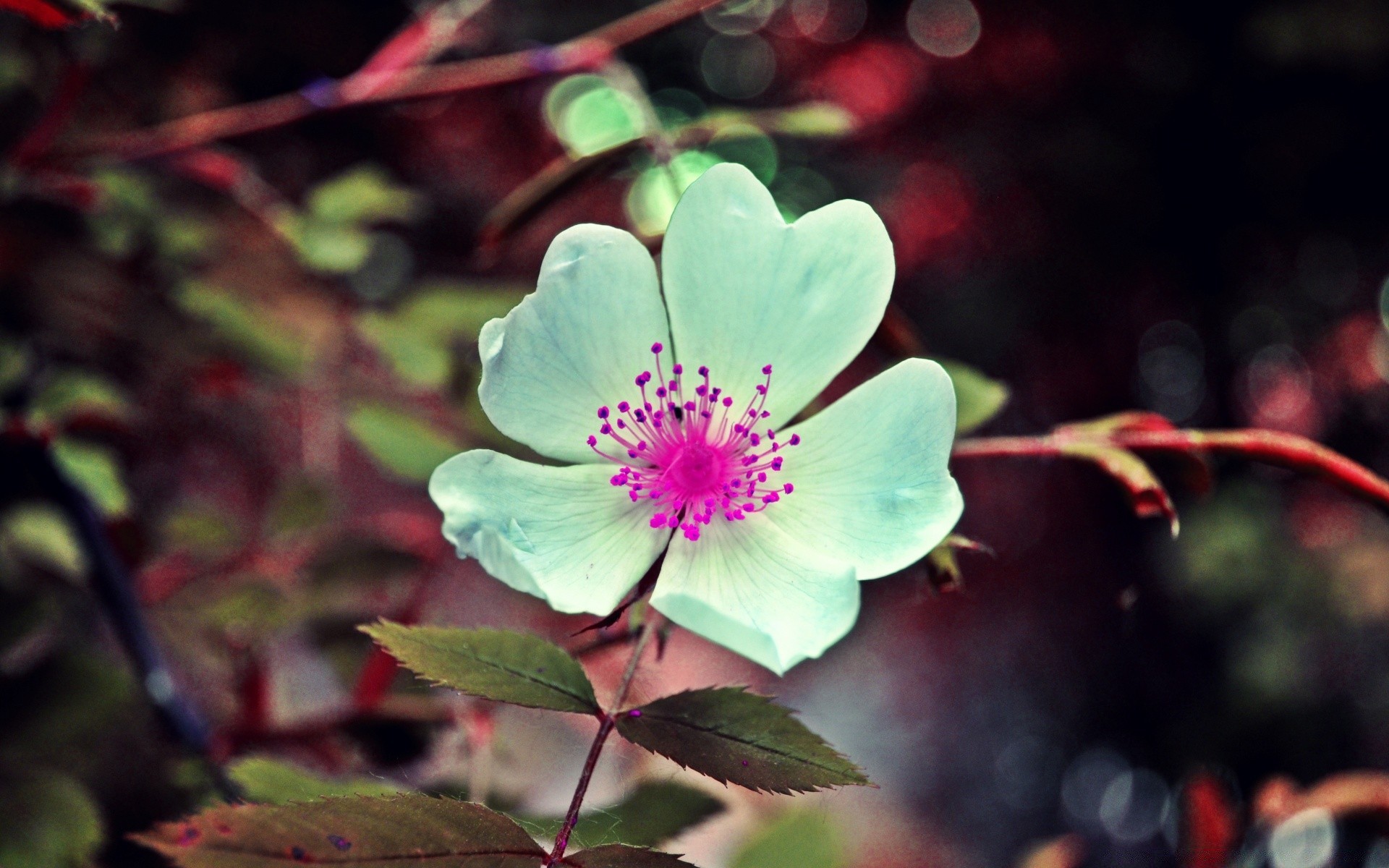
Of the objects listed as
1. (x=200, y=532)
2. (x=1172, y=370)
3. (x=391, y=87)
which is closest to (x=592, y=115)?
(x=391, y=87)

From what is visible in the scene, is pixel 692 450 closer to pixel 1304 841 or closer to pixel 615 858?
pixel 615 858

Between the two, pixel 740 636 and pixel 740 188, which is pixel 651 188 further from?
pixel 740 636

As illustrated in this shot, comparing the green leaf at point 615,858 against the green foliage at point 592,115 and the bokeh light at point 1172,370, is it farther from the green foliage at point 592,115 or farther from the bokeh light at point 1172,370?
the bokeh light at point 1172,370

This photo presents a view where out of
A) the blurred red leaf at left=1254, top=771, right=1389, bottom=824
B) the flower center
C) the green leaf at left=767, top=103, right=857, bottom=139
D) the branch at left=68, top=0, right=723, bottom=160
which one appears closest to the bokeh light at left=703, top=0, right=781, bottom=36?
the branch at left=68, top=0, right=723, bottom=160

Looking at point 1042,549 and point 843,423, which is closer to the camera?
point 843,423

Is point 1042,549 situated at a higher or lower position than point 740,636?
lower

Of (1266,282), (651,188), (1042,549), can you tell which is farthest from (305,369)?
(1042,549)
